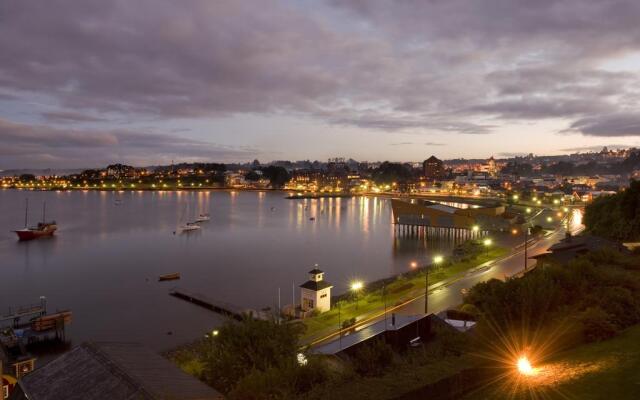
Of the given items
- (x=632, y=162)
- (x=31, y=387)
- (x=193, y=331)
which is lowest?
(x=193, y=331)

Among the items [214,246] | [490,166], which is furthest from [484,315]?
[490,166]

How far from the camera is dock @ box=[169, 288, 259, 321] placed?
1340cm

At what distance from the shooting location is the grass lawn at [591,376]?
4312 millimetres

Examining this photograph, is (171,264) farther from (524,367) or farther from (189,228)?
(524,367)

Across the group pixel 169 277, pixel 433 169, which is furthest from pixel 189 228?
pixel 433 169

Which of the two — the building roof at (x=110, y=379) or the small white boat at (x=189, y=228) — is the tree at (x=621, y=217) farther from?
the small white boat at (x=189, y=228)

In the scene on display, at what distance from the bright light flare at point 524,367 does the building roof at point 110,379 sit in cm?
343

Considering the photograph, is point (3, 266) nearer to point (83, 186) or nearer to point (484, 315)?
point (484, 315)

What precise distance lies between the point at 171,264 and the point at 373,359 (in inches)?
693

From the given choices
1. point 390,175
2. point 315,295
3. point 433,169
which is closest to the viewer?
point 315,295

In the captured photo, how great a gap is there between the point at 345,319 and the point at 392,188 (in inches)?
3091

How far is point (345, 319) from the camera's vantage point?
36.7 feet

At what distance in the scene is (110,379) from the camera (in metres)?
4.45

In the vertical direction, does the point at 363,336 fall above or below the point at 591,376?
below
